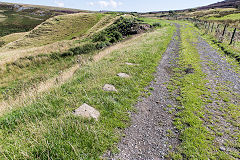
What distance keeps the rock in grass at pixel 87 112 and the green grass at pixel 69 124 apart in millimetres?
253

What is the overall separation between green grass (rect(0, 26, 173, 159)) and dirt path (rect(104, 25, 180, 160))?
0.47 m

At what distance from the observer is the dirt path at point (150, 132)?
15.4 ft

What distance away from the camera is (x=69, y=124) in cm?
517

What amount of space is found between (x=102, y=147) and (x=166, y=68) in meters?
10.3

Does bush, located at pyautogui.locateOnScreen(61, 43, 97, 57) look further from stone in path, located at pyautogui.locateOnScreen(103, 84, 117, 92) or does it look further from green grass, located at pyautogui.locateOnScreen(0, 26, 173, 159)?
stone in path, located at pyautogui.locateOnScreen(103, 84, 117, 92)


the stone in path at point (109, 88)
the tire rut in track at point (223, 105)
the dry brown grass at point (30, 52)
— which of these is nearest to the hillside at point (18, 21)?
the dry brown grass at point (30, 52)

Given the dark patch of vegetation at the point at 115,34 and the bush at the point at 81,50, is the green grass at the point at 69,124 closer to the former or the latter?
the bush at the point at 81,50

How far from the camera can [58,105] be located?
6820 millimetres

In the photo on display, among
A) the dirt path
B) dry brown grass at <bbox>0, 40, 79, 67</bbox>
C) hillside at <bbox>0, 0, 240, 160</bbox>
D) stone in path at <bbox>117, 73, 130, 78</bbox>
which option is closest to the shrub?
dry brown grass at <bbox>0, 40, 79, 67</bbox>

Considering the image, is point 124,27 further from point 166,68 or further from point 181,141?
point 181,141

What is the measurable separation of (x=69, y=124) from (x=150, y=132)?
3512mm

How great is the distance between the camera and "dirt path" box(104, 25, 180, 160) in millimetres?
4699

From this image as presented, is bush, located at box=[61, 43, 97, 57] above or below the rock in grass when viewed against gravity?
below

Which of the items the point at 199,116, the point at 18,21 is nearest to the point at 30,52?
the point at 199,116
